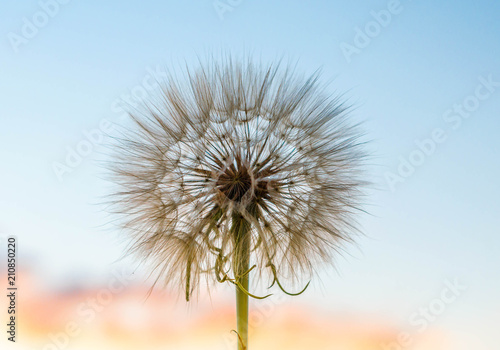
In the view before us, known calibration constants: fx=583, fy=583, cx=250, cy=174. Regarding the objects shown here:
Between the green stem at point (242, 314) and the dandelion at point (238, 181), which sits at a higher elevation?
the dandelion at point (238, 181)

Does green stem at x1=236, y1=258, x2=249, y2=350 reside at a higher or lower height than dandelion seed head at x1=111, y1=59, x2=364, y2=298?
lower

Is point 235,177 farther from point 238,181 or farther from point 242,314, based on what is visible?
point 242,314

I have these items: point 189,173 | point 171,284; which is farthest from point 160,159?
point 171,284

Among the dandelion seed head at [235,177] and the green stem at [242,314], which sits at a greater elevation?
the dandelion seed head at [235,177]

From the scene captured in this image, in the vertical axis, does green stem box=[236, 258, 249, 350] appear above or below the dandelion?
below

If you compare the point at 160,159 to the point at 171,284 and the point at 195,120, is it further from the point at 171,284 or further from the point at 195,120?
the point at 171,284

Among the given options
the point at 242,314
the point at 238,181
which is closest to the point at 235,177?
the point at 238,181
